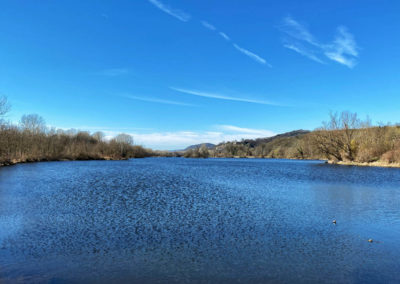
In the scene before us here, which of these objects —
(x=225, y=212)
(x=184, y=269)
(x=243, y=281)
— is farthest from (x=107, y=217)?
(x=243, y=281)

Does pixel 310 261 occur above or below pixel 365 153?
below

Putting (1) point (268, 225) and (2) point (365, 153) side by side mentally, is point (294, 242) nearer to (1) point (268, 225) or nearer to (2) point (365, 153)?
(1) point (268, 225)

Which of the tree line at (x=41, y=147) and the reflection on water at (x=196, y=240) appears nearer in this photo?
the reflection on water at (x=196, y=240)

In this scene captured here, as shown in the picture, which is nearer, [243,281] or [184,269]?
[243,281]

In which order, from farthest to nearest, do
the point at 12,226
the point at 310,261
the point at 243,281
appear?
the point at 12,226
the point at 310,261
the point at 243,281

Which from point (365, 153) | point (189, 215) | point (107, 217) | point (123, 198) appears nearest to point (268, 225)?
point (189, 215)

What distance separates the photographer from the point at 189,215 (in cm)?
1447

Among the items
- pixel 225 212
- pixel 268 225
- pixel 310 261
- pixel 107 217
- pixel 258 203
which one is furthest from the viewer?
pixel 258 203

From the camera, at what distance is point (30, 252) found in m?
8.88

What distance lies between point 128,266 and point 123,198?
11.9 meters

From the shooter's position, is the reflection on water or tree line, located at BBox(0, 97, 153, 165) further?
tree line, located at BBox(0, 97, 153, 165)

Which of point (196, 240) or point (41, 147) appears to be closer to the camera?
point (196, 240)

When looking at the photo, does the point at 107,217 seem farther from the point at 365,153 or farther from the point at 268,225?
the point at 365,153

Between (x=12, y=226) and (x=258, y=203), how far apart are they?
1378 centimetres
